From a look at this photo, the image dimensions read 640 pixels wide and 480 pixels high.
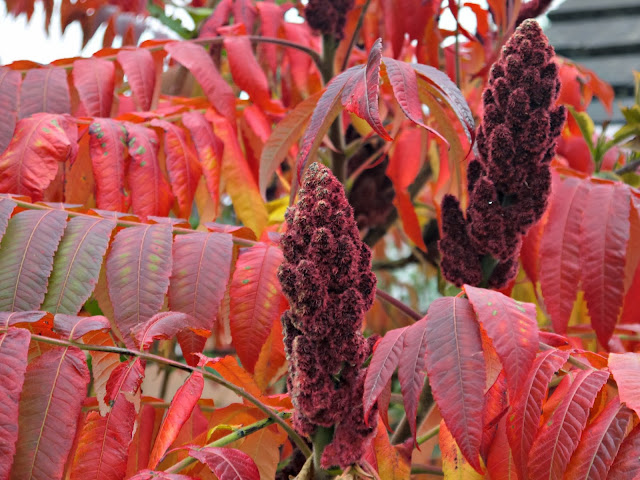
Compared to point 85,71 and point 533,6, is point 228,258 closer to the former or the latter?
point 85,71

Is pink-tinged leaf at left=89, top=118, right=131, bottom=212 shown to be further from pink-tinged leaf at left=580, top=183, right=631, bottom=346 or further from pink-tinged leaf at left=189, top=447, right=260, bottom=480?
pink-tinged leaf at left=580, top=183, right=631, bottom=346

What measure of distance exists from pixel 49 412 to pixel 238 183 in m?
0.62

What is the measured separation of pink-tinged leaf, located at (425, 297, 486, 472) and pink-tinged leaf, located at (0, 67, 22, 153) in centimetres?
76

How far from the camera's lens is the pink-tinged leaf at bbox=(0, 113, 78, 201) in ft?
3.38

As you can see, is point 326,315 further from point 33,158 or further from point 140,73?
point 140,73

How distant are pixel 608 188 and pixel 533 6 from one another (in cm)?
56

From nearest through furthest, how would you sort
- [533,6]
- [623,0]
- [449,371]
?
[449,371]
[533,6]
[623,0]

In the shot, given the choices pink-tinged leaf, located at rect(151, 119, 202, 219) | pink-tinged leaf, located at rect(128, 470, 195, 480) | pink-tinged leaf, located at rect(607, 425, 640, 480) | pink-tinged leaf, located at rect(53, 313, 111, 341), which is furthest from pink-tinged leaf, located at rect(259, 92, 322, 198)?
pink-tinged leaf, located at rect(607, 425, 640, 480)

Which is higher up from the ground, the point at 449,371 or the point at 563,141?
the point at 449,371

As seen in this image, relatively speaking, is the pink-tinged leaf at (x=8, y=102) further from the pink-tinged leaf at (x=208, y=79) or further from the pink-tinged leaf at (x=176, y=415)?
the pink-tinged leaf at (x=176, y=415)

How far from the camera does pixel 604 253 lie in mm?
947

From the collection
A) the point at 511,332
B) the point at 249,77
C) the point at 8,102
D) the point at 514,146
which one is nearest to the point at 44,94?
the point at 8,102

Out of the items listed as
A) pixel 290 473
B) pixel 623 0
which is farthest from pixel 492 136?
pixel 623 0

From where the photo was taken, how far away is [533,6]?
4.71ft
